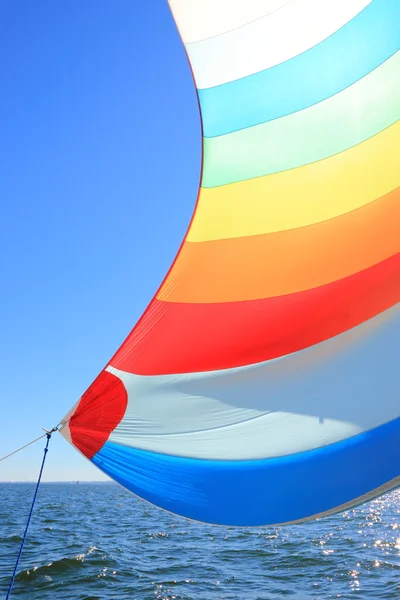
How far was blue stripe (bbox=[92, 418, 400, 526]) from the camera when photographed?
2.65 metres

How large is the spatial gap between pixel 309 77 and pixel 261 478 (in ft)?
9.30

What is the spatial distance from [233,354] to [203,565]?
7.86m

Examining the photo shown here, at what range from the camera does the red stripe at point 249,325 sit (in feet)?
10.1

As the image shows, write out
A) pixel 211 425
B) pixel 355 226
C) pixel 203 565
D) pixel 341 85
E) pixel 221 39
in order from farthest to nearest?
pixel 203 565
pixel 221 39
pixel 341 85
pixel 355 226
pixel 211 425

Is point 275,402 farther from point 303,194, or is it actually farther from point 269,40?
point 269,40

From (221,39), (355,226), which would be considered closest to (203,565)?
(355,226)

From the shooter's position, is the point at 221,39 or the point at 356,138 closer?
the point at 356,138

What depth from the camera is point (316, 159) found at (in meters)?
3.62

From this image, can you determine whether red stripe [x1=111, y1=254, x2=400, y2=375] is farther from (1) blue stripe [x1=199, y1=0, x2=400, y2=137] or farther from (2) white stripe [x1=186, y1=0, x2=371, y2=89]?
(2) white stripe [x1=186, y1=0, x2=371, y2=89]

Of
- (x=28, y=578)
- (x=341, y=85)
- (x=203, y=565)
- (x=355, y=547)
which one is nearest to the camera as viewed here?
(x=341, y=85)

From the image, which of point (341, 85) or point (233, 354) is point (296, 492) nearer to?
point (233, 354)

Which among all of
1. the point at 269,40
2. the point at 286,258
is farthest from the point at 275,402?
the point at 269,40

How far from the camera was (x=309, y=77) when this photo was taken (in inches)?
149

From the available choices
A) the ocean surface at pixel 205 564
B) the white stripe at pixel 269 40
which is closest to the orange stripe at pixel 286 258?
the white stripe at pixel 269 40
